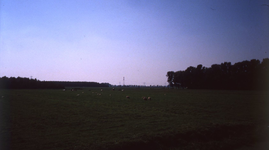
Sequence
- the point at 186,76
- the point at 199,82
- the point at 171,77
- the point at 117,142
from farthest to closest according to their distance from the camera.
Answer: the point at 171,77 < the point at 186,76 < the point at 199,82 < the point at 117,142

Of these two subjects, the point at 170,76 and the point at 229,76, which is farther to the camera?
the point at 170,76

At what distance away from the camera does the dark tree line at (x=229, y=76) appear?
97300mm

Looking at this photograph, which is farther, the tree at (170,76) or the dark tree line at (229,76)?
the tree at (170,76)

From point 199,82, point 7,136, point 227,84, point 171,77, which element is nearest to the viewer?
point 7,136

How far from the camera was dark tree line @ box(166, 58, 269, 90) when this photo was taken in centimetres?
9730

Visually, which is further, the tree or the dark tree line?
the tree

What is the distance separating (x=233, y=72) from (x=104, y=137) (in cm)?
12054

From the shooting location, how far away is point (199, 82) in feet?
415

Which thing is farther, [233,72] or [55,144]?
[233,72]

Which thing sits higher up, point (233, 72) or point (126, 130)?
point (233, 72)

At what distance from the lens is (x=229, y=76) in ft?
366

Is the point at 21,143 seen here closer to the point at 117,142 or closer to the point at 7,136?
the point at 7,136

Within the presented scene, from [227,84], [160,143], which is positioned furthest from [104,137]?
[227,84]

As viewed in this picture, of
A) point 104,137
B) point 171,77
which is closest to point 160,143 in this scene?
point 104,137
